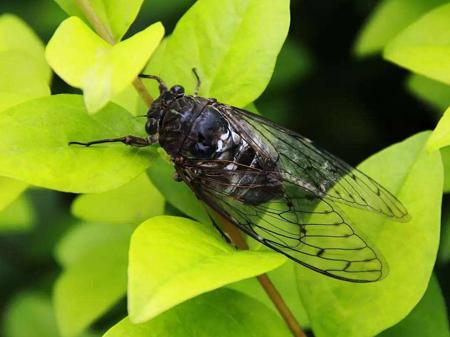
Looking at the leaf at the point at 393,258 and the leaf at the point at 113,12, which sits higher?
the leaf at the point at 113,12

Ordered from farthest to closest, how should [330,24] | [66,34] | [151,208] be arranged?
[330,24], [151,208], [66,34]

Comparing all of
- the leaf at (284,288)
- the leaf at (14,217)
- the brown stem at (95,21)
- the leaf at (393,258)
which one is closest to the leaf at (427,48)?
the leaf at (393,258)

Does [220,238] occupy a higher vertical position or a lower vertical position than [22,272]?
higher

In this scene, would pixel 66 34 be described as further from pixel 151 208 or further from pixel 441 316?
pixel 441 316

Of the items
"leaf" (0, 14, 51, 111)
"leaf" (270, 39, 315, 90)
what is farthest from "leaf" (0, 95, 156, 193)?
"leaf" (270, 39, 315, 90)

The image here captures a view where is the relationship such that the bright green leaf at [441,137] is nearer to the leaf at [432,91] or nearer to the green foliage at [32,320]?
the leaf at [432,91]

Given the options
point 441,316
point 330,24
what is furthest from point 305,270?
point 330,24

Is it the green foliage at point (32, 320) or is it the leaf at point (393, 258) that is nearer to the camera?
the leaf at point (393, 258)
